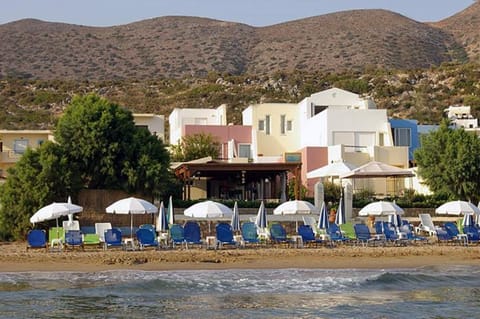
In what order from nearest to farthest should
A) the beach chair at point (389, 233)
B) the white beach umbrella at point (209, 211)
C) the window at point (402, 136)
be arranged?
the white beach umbrella at point (209, 211), the beach chair at point (389, 233), the window at point (402, 136)

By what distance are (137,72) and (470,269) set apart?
8964 centimetres

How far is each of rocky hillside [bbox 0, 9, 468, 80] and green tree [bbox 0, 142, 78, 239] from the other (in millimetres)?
75333

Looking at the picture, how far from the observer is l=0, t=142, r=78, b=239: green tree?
104 ft

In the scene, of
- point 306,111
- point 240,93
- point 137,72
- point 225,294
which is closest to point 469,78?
point 240,93

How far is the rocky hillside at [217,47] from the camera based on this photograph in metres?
112

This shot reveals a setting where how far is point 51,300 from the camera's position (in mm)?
20031

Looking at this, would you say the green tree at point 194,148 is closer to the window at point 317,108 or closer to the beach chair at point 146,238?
the window at point 317,108

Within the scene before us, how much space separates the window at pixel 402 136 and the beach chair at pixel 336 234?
2627 cm

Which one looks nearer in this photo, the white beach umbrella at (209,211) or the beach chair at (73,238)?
the beach chair at (73,238)

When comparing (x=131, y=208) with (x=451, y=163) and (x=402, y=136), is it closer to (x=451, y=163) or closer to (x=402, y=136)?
(x=451, y=163)

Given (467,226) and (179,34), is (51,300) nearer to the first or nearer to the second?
(467,226)

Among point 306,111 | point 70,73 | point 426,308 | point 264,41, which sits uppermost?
point 264,41

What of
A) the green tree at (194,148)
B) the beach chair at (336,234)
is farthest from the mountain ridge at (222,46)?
the beach chair at (336,234)

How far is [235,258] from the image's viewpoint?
27.2m
